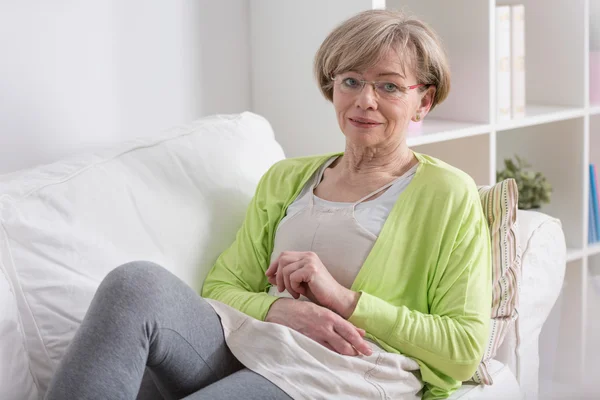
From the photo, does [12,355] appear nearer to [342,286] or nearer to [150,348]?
[150,348]

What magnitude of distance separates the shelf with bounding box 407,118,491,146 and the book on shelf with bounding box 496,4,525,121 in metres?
0.10

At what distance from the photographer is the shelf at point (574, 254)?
8.30 feet

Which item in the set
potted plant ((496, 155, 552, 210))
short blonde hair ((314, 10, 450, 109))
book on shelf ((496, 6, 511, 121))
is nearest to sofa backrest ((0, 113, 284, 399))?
short blonde hair ((314, 10, 450, 109))

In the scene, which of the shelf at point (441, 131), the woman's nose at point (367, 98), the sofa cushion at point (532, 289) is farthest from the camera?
the shelf at point (441, 131)

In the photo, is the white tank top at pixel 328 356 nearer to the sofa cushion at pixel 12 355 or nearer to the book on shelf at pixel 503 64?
the sofa cushion at pixel 12 355

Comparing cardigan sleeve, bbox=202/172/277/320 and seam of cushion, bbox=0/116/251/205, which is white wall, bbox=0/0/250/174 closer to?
seam of cushion, bbox=0/116/251/205

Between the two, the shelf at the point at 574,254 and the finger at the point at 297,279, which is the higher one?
the finger at the point at 297,279

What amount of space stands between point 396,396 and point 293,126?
946 millimetres

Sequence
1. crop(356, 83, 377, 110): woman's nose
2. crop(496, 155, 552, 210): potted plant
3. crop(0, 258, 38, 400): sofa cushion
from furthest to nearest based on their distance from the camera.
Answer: crop(496, 155, 552, 210): potted plant → crop(356, 83, 377, 110): woman's nose → crop(0, 258, 38, 400): sofa cushion

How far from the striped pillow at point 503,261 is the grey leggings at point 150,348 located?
19.0 inches

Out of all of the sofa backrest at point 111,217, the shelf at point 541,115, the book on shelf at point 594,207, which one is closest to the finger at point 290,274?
the sofa backrest at point 111,217

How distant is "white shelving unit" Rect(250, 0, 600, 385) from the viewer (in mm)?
2082

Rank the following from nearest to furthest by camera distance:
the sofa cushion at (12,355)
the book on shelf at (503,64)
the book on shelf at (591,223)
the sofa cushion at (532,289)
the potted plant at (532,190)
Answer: the sofa cushion at (12,355) → the sofa cushion at (532,289) → the book on shelf at (503,64) → the potted plant at (532,190) → the book on shelf at (591,223)

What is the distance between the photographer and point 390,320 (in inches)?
54.2
